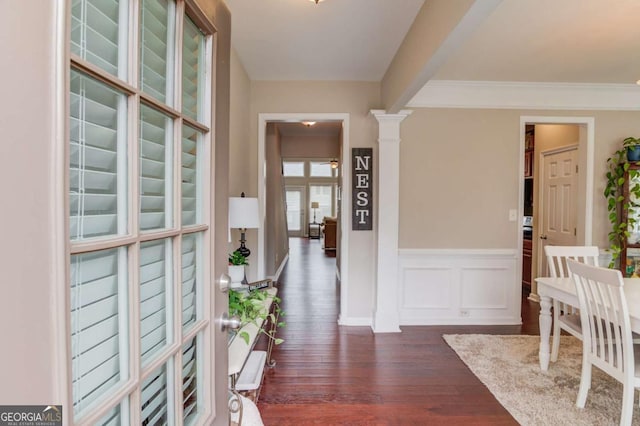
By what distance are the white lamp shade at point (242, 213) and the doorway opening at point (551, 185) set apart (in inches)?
115

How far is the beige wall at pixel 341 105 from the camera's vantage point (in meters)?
3.53

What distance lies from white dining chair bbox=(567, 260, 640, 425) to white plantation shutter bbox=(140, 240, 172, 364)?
2113 millimetres

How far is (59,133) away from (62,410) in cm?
40

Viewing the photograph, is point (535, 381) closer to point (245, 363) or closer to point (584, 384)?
point (584, 384)

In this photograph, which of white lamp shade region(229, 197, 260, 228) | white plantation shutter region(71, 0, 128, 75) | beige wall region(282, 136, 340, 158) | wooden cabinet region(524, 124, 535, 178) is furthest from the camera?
beige wall region(282, 136, 340, 158)

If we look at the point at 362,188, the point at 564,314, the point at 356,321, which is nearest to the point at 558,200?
the point at 564,314

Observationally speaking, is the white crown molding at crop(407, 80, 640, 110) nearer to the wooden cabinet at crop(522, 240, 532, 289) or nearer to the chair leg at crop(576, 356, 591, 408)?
the wooden cabinet at crop(522, 240, 532, 289)

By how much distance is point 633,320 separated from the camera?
1769mm

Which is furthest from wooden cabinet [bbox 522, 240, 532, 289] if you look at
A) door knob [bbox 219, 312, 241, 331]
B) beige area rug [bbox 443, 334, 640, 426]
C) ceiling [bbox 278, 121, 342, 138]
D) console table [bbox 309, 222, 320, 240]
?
console table [bbox 309, 222, 320, 240]

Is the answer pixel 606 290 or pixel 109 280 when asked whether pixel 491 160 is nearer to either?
pixel 606 290

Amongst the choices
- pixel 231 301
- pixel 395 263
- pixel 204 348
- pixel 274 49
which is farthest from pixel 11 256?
pixel 395 263

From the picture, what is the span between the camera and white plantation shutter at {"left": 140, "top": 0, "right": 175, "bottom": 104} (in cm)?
72

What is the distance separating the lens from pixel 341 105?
3541 mm

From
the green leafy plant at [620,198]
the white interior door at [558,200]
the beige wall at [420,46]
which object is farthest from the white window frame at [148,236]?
the white interior door at [558,200]
